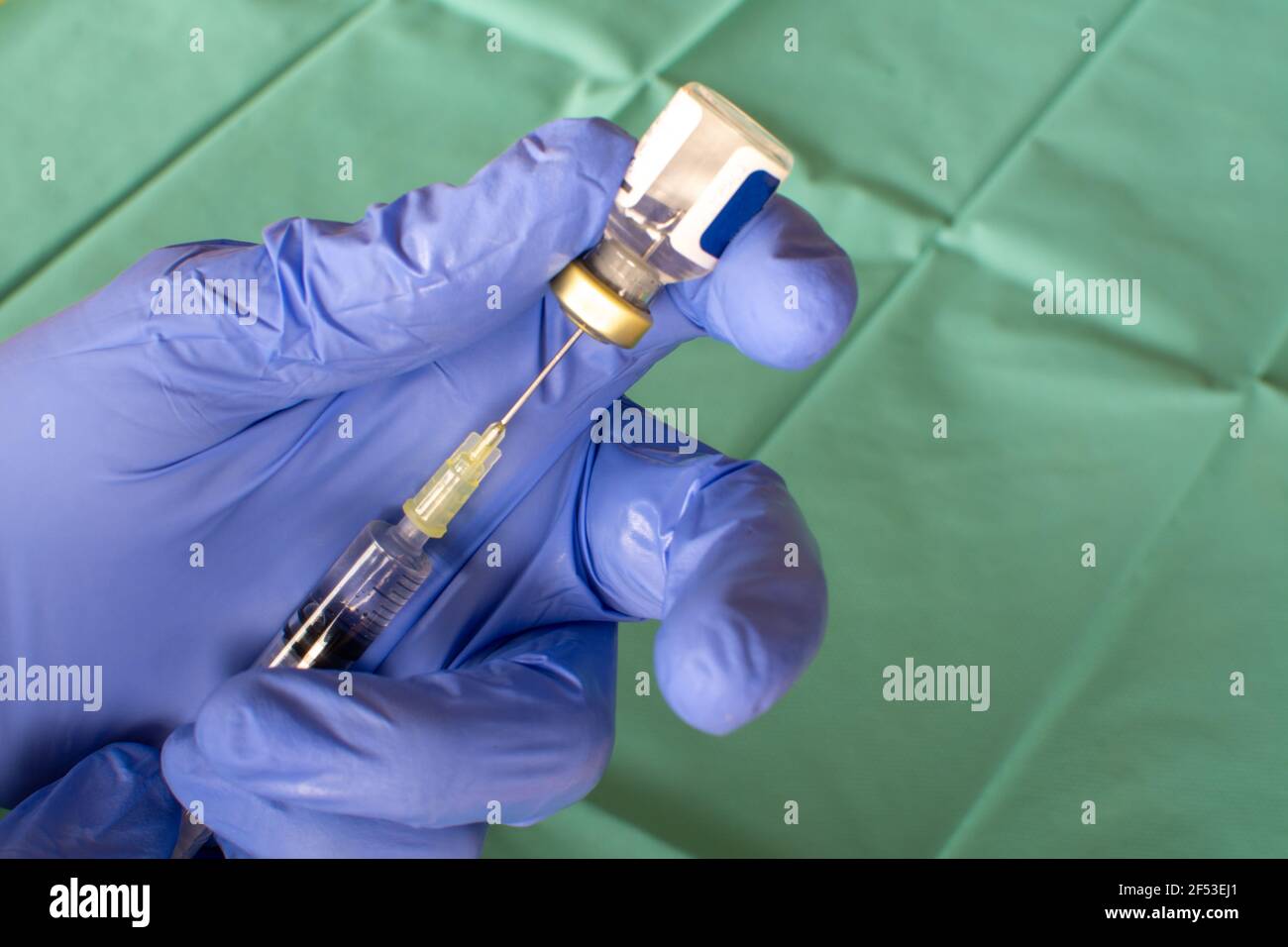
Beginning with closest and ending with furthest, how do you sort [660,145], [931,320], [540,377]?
[660,145] < [540,377] < [931,320]

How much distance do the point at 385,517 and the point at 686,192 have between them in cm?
30

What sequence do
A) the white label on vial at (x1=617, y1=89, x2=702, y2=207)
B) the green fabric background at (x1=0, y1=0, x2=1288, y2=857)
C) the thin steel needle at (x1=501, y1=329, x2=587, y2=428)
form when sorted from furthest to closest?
Answer: the green fabric background at (x1=0, y1=0, x2=1288, y2=857) < the thin steel needle at (x1=501, y1=329, x2=587, y2=428) < the white label on vial at (x1=617, y1=89, x2=702, y2=207)

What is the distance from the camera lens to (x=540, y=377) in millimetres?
715

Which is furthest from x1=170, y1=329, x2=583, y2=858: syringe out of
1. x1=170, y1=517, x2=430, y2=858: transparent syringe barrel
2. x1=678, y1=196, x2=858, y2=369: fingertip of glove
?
x1=678, y1=196, x2=858, y2=369: fingertip of glove

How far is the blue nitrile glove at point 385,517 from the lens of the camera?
2.15 feet

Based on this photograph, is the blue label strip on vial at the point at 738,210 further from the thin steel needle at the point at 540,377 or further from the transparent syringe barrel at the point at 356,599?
the transparent syringe barrel at the point at 356,599

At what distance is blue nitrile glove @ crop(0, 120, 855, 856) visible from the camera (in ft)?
2.15

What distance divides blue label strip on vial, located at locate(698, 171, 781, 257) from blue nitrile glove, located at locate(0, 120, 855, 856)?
0.09ft

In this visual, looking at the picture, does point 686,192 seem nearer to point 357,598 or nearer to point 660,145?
point 660,145

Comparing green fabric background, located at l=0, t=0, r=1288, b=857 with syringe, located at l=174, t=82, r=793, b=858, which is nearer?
syringe, located at l=174, t=82, r=793, b=858

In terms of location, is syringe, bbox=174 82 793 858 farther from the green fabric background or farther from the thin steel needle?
the green fabric background

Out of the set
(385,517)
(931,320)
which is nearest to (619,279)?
(385,517)

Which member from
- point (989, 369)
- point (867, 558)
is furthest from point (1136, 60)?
point (867, 558)

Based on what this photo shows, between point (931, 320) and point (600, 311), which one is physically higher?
point (931, 320)
